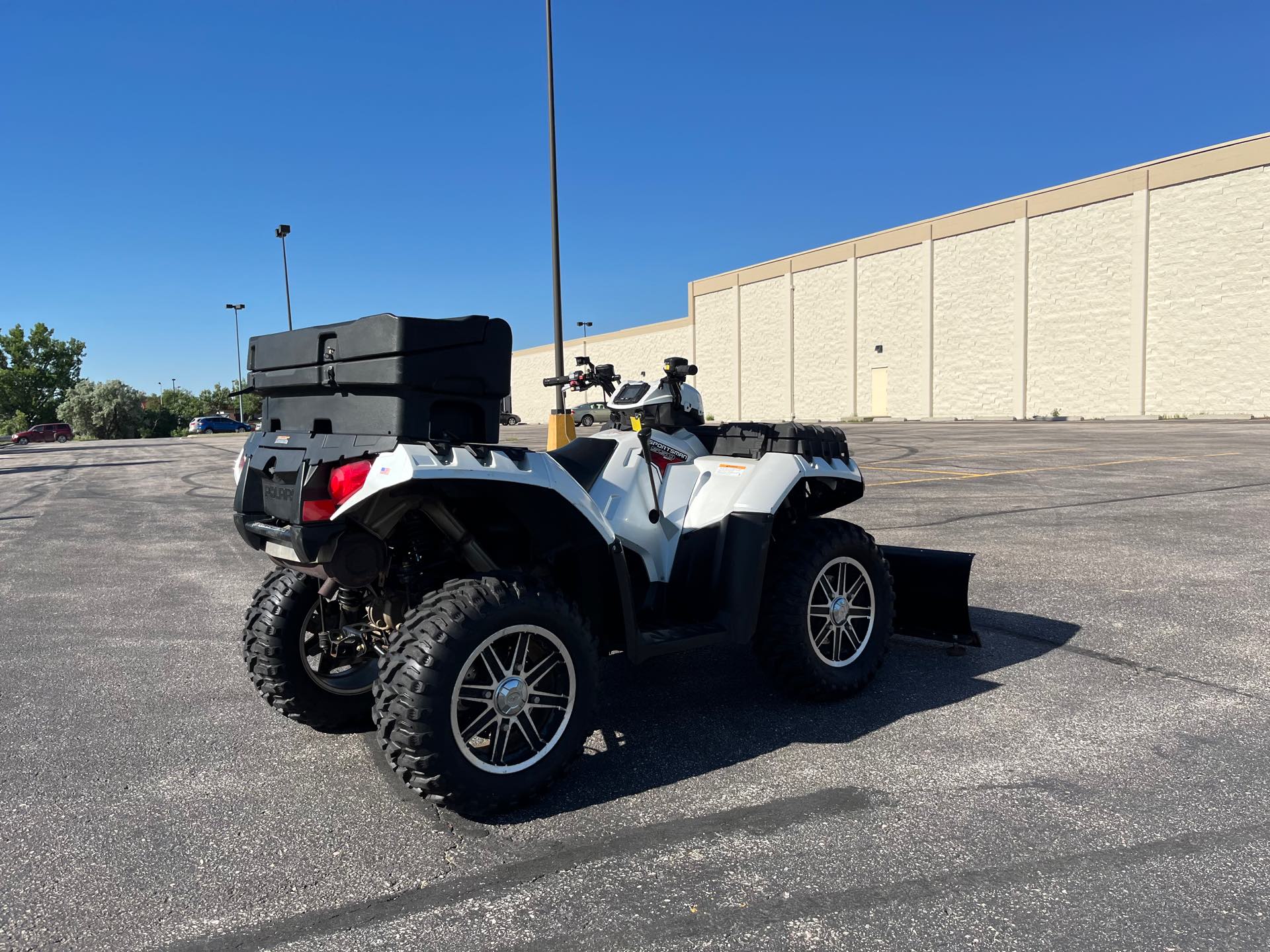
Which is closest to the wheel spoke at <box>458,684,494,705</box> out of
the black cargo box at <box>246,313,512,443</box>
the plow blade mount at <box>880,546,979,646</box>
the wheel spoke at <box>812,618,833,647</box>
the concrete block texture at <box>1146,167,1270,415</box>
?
the black cargo box at <box>246,313,512,443</box>

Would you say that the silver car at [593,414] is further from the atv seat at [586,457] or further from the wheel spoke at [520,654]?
the wheel spoke at [520,654]

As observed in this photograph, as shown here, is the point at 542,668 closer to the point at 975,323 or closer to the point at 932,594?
the point at 932,594

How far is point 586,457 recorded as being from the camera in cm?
390

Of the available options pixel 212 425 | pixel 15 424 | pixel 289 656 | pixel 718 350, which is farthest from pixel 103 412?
pixel 289 656

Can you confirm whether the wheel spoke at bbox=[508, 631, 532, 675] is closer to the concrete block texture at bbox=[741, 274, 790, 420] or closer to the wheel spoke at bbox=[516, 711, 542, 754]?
the wheel spoke at bbox=[516, 711, 542, 754]

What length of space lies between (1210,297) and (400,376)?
38.6 meters

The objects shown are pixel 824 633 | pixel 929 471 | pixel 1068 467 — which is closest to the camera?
pixel 824 633

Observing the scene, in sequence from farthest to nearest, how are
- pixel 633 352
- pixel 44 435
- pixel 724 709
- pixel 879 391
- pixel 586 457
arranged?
pixel 633 352
pixel 44 435
pixel 879 391
pixel 724 709
pixel 586 457

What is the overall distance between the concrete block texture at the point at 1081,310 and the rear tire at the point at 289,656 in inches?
1527

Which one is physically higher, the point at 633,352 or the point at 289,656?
the point at 633,352

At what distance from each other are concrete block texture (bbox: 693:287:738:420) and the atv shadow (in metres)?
52.1

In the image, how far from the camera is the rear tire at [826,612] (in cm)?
396

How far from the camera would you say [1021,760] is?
3.45m

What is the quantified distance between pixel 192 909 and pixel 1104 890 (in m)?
2.64
